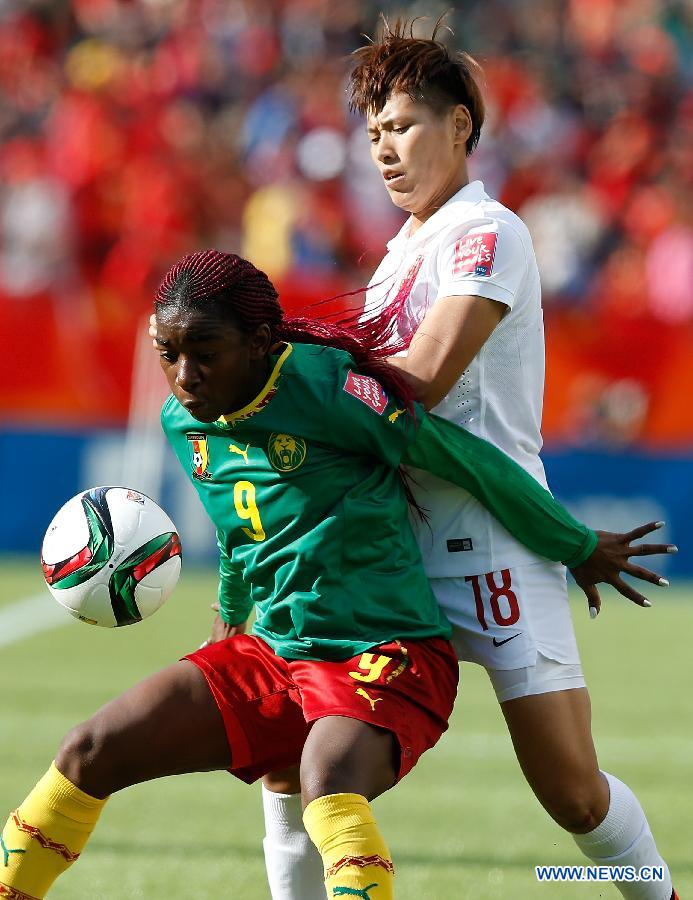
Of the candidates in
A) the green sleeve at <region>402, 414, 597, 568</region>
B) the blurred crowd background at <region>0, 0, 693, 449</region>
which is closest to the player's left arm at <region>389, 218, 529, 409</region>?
the green sleeve at <region>402, 414, 597, 568</region>

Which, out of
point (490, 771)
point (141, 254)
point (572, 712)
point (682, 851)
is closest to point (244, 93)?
point (141, 254)

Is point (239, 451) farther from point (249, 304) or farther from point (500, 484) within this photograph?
point (500, 484)

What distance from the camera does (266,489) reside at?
3.29 m

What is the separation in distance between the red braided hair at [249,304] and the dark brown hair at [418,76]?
24.7 inches

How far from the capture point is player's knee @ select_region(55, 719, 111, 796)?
3229 mm

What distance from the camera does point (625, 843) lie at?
3.59 m

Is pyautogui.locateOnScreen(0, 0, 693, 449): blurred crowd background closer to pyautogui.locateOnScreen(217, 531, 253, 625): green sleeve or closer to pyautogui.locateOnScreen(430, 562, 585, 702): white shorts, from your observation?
pyautogui.locateOnScreen(217, 531, 253, 625): green sleeve

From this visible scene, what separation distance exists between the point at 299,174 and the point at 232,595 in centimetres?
965

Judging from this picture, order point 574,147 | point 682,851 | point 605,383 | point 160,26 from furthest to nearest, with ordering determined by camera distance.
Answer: point 160,26 → point 574,147 → point 605,383 → point 682,851

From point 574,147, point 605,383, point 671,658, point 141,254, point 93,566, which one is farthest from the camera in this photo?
point 574,147

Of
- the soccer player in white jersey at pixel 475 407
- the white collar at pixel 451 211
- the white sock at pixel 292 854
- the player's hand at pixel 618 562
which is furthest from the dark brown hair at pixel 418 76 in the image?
the white sock at pixel 292 854

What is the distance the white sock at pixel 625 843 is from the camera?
3559 mm

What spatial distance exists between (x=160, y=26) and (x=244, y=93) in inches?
55.8

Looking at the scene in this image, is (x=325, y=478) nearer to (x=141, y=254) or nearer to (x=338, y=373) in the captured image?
(x=338, y=373)
